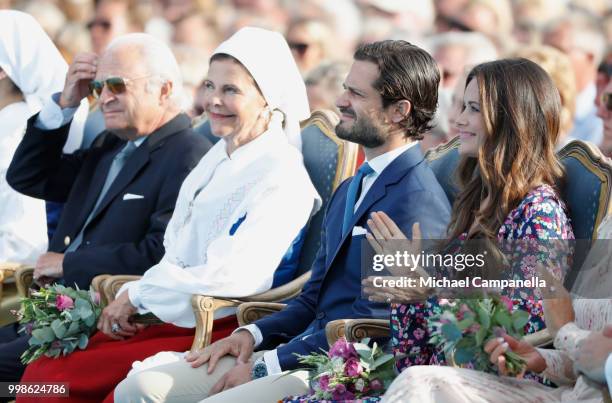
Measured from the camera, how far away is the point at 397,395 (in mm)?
3766

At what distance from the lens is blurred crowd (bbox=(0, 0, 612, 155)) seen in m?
8.22

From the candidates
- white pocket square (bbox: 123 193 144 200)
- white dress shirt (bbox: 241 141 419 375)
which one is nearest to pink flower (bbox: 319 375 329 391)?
white dress shirt (bbox: 241 141 419 375)

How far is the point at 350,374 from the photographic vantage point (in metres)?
4.31

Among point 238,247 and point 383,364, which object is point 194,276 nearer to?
point 238,247

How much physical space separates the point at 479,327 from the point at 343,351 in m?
0.71

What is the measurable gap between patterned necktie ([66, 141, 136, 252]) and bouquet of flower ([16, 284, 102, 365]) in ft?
3.12

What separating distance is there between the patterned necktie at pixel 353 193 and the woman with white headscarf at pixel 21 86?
2659 millimetres

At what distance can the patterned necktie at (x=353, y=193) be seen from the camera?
5082 millimetres

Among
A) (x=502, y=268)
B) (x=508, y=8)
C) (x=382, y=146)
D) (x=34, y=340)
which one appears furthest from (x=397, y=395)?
(x=508, y=8)

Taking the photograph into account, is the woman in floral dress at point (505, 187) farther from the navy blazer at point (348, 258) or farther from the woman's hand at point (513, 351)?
the woman's hand at point (513, 351)

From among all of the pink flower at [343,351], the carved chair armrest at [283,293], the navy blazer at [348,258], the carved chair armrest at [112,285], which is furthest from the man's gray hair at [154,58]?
the pink flower at [343,351]

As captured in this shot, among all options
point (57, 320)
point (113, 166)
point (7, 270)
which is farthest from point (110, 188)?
point (57, 320)

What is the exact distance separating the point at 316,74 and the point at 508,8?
2452 millimetres

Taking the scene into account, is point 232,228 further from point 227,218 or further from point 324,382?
point 324,382
